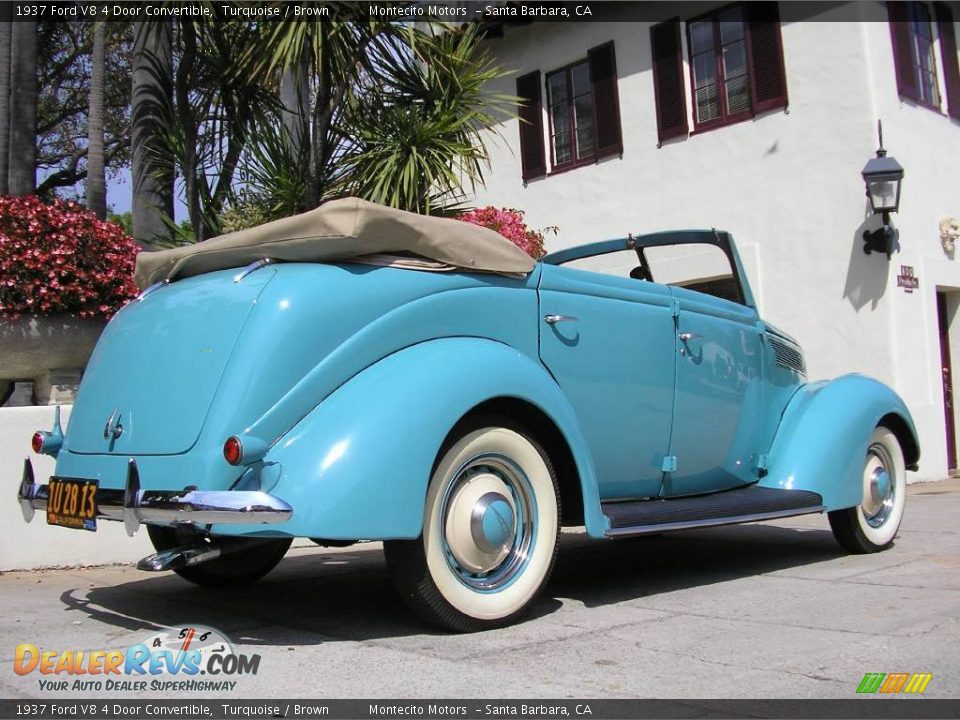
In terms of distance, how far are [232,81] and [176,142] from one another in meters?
0.78

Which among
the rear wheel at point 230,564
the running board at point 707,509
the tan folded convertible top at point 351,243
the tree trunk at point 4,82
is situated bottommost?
the rear wheel at point 230,564

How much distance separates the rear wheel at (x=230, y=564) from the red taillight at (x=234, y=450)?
4.34 feet

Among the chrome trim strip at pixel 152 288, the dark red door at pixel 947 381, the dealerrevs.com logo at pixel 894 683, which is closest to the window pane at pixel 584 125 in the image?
the dark red door at pixel 947 381

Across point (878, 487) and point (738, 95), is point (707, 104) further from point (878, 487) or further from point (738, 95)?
point (878, 487)

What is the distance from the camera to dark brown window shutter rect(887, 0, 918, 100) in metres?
10.1

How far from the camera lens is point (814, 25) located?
10.1m

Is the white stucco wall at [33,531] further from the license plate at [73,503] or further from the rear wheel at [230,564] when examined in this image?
the license plate at [73,503]

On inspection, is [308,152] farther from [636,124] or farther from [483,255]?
[636,124]

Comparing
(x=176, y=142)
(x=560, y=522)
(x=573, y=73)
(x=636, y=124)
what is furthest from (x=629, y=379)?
(x=573, y=73)

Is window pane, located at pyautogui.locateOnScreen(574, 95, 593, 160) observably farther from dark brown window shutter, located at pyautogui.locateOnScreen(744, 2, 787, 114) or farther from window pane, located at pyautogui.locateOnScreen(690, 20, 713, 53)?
dark brown window shutter, located at pyautogui.locateOnScreen(744, 2, 787, 114)

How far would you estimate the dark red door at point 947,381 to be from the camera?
35.1 feet

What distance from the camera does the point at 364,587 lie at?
4.66 metres

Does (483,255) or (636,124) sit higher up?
(636,124)

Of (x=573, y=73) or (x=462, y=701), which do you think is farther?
(x=573, y=73)
